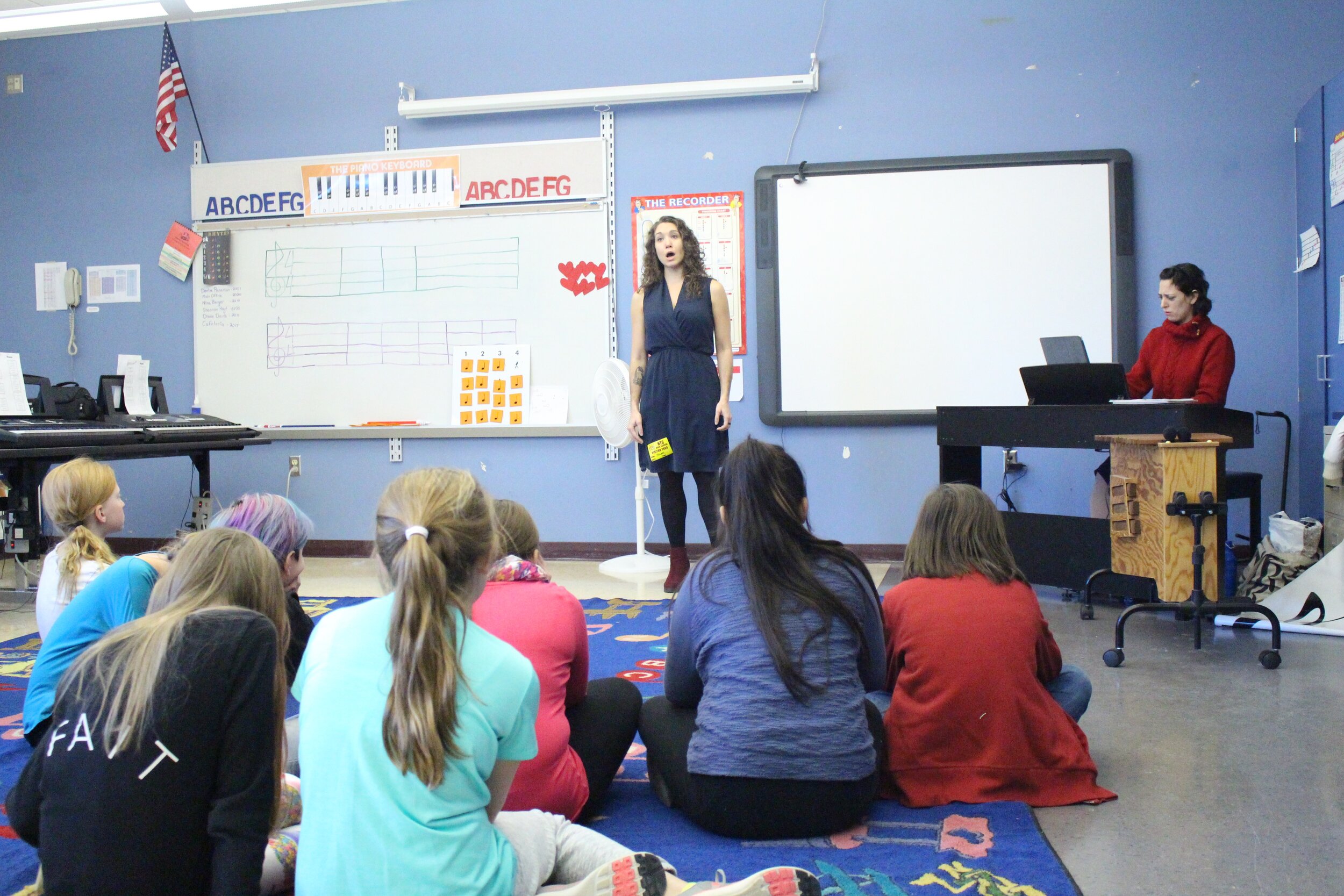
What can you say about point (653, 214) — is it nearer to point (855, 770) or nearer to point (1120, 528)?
point (1120, 528)

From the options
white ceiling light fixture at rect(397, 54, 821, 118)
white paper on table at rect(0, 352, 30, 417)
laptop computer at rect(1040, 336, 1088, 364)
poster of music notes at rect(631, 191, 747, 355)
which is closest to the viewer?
laptop computer at rect(1040, 336, 1088, 364)

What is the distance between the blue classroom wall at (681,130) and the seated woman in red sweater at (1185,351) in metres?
0.58

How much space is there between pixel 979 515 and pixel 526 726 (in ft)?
3.34

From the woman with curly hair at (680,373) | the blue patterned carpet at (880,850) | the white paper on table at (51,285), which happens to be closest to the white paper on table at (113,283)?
the white paper on table at (51,285)

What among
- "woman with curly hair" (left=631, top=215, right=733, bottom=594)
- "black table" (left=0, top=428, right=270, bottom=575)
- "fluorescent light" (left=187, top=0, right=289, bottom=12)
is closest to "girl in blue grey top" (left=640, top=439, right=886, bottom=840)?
"woman with curly hair" (left=631, top=215, right=733, bottom=594)

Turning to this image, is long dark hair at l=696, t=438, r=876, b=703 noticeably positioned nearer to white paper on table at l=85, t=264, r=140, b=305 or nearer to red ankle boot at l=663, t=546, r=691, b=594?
red ankle boot at l=663, t=546, r=691, b=594

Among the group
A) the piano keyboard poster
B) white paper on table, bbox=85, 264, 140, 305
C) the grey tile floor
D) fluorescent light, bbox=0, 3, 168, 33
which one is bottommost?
the grey tile floor

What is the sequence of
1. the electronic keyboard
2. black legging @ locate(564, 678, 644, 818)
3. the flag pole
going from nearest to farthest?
black legging @ locate(564, 678, 644, 818)
the electronic keyboard
the flag pole

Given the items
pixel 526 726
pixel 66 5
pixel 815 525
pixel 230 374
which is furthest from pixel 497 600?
pixel 66 5

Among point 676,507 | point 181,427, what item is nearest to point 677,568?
point 676,507

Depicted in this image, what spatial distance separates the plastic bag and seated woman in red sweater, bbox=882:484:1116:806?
2.21 meters

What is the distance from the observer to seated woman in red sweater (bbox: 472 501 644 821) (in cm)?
160

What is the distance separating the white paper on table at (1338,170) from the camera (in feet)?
12.4

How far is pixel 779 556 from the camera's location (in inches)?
63.6
